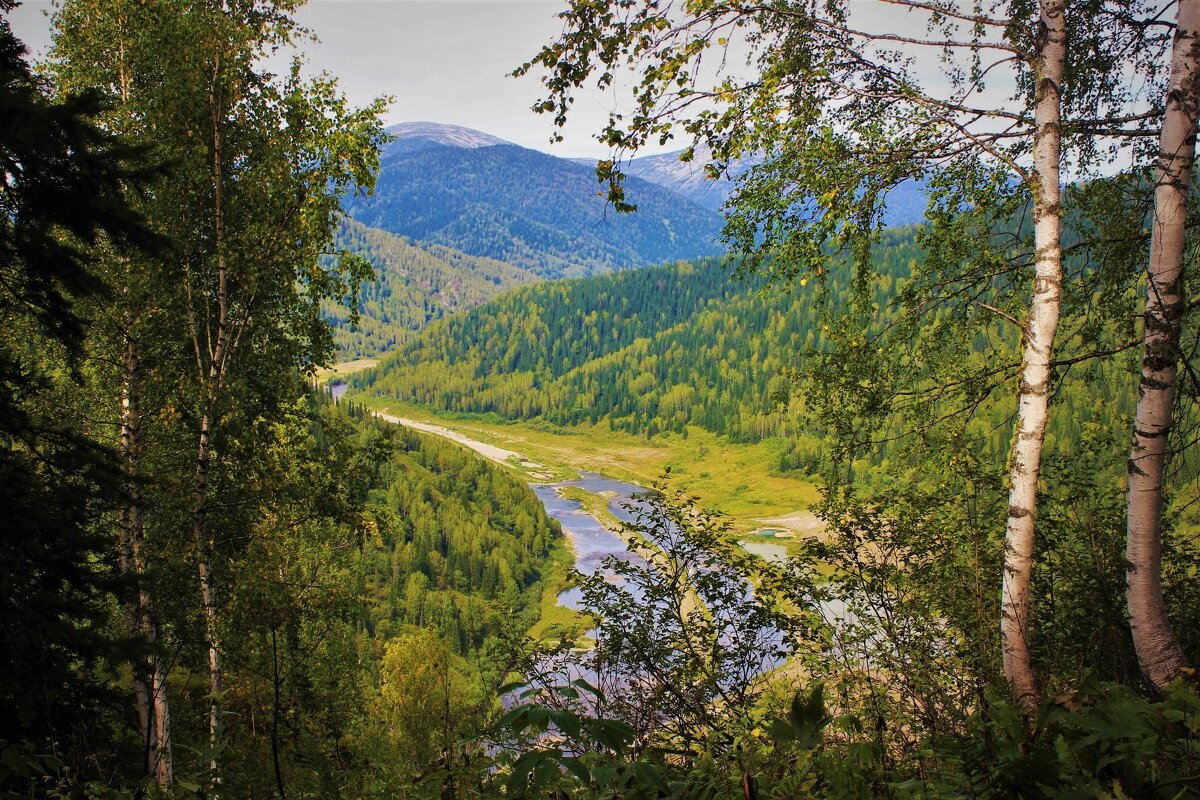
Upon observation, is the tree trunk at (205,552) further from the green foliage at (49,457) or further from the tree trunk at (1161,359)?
the tree trunk at (1161,359)

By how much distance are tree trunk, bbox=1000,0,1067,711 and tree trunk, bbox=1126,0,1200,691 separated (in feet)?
2.21

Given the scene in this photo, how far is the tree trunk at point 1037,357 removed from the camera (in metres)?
5.07

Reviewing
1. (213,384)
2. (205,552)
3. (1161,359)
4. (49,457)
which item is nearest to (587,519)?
(205,552)

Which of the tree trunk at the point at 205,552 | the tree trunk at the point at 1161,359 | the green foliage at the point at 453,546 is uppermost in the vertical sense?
the tree trunk at the point at 1161,359

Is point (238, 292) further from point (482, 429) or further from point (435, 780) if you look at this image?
point (482, 429)

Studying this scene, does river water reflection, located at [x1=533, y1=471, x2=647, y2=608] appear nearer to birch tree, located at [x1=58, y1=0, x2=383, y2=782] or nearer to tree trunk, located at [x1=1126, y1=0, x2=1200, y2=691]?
birch tree, located at [x1=58, y1=0, x2=383, y2=782]

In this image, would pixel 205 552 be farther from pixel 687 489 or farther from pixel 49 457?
pixel 687 489

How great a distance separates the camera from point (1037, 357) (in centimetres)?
519

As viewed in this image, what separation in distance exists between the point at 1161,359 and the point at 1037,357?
0.82 meters

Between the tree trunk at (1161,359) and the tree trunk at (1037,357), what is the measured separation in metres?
0.67

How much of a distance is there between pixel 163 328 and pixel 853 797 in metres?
11.0

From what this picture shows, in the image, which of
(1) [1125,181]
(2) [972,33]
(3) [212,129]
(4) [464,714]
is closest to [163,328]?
(3) [212,129]

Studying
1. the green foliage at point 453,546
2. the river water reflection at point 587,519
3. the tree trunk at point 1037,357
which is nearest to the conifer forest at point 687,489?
the tree trunk at point 1037,357

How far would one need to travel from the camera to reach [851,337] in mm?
6871
